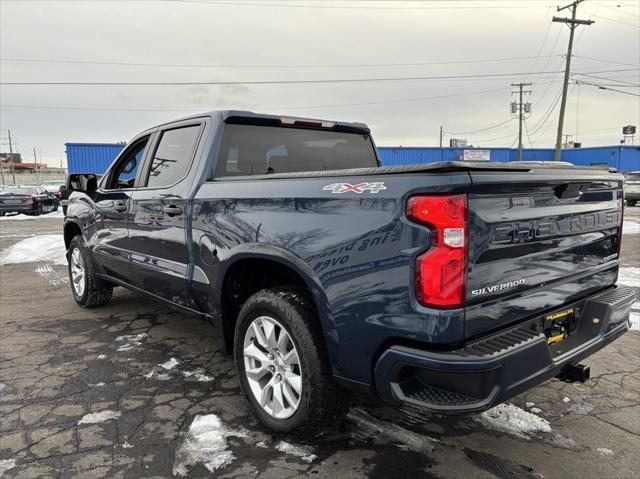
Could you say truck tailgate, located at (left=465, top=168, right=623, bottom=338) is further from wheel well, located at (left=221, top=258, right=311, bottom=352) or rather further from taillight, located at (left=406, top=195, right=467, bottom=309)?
wheel well, located at (left=221, top=258, right=311, bottom=352)

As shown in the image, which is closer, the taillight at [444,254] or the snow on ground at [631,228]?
the taillight at [444,254]

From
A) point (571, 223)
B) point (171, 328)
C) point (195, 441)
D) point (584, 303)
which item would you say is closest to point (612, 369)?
point (584, 303)

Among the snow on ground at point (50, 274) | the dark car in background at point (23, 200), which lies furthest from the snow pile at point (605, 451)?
the dark car in background at point (23, 200)

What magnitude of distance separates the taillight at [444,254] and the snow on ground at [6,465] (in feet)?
7.54

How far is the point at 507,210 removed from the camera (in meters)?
2.09

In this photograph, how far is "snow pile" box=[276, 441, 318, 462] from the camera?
2.59 m

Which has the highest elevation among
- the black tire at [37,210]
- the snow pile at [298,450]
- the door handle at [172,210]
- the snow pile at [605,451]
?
the door handle at [172,210]

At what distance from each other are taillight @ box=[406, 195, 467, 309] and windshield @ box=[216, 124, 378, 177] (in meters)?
1.83

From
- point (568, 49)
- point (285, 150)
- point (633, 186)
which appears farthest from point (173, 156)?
point (568, 49)

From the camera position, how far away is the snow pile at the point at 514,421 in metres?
2.86

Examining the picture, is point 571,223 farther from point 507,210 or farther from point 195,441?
point 195,441

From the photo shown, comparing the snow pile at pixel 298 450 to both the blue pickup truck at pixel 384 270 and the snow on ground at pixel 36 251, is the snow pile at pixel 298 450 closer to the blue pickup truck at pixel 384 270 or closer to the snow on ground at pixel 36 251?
the blue pickup truck at pixel 384 270

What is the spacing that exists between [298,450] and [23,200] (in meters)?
21.6

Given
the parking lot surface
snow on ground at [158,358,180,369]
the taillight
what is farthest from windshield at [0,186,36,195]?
the taillight
